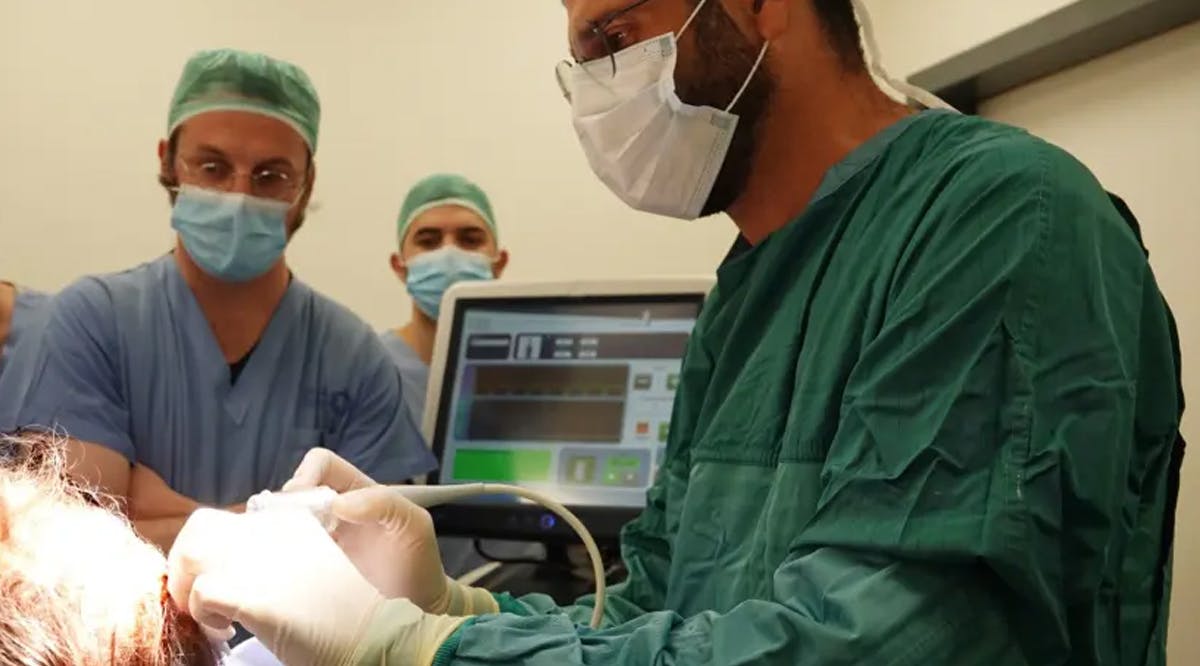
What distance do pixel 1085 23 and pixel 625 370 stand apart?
1.09 meters

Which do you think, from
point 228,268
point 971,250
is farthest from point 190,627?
point 228,268

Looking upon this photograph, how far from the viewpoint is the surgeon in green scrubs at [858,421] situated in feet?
2.38

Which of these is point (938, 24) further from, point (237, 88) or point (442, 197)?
point (237, 88)

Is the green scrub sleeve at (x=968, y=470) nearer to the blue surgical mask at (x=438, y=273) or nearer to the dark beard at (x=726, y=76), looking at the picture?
the dark beard at (x=726, y=76)

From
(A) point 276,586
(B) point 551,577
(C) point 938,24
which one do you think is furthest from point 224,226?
(C) point 938,24

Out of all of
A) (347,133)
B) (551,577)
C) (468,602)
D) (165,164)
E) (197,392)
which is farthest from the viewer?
(347,133)

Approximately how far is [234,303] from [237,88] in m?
0.34

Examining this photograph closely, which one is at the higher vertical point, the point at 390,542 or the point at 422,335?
the point at 390,542

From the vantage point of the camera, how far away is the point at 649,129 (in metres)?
1.11

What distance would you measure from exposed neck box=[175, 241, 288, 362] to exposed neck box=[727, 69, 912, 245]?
986mm

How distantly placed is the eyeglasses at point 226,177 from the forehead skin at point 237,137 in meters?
0.02

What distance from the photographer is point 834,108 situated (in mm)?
1055

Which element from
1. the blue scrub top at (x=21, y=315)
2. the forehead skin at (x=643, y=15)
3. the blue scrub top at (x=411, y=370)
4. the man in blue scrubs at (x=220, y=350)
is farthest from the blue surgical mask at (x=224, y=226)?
the forehead skin at (x=643, y=15)

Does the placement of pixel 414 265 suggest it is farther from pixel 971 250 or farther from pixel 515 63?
pixel 971 250
